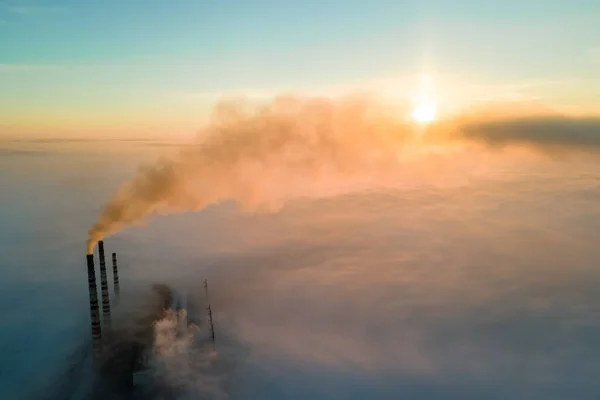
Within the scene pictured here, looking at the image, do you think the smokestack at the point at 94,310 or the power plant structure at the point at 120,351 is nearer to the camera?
the power plant structure at the point at 120,351

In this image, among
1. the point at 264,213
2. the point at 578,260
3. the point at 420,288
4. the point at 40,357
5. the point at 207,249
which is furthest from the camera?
the point at 264,213

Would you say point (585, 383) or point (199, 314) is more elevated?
point (199, 314)

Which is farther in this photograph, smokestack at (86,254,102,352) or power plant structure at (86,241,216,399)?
smokestack at (86,254,102,352)

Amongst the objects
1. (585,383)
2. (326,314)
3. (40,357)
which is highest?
(40,357)

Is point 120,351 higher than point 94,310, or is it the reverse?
point 94,310

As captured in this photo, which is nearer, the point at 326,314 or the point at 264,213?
the point at 326,314

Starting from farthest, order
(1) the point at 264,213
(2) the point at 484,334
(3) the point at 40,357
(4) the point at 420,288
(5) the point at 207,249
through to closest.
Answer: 1. (1) the point at 264,213
2. (5) the point at 207,249
3. (4) the point at 420,288
4. (2) the point at 484,334
5. (3) the point at 40,357

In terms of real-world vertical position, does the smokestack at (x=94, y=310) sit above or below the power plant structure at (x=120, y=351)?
above

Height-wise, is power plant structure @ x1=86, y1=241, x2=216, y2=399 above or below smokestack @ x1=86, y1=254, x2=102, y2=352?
below

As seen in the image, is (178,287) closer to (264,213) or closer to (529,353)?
(529,353)

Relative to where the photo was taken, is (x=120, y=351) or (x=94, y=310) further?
(x=94, y=310)

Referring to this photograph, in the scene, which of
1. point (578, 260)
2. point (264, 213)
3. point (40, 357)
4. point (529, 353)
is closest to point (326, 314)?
point (529, 353)
